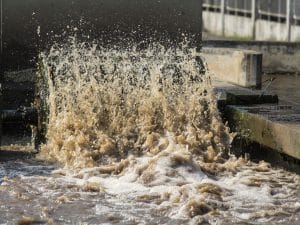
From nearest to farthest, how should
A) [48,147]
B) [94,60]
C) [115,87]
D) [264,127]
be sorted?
[264,127] → [48,147] → [115,87] → [94,60]

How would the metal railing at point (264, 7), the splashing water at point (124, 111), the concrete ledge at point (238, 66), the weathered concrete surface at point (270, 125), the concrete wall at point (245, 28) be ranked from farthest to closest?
the concrete wall at point (245, 28) → the metal railing at point (264, 7) → the concrete ledge at point (238, 66) → the splashing water at point (124, 111) → the weathered concrete surface at point (270, 125)

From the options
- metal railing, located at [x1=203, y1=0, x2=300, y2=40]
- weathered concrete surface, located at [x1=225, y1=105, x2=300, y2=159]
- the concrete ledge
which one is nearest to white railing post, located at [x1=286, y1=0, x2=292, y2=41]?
metal railing, located at [x1=203, y1=0, x2=300, y2=40]

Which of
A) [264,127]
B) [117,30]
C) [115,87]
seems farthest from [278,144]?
[117,30]

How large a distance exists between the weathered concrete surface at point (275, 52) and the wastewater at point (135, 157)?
434 cm

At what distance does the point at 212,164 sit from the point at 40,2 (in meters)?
4.72

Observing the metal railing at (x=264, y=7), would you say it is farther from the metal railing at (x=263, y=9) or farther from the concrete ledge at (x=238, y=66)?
the concrete ledge at (x=238, y=66)

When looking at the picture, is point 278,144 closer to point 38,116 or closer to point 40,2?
point 38,116

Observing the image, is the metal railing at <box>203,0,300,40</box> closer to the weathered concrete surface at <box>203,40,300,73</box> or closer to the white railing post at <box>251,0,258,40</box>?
the white railing post at <box>251,0,258,40</box>

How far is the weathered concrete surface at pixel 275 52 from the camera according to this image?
17.0m

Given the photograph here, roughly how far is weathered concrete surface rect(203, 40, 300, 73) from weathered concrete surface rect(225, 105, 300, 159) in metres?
6.24

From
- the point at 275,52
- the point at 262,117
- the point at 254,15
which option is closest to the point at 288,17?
the point at 254,15

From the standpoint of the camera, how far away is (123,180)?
9172 mm

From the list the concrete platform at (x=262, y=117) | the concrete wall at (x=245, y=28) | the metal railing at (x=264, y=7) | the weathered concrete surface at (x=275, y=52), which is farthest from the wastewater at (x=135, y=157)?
the concrete wall at (x=245, y=28)

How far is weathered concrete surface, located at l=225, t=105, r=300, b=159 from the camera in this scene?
927cm
